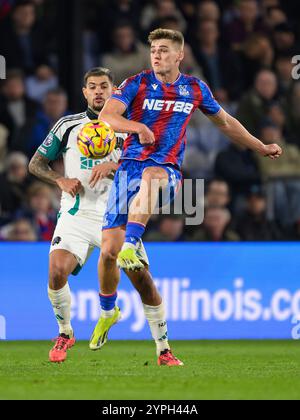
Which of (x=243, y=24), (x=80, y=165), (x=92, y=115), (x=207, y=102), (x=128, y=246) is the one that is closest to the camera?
(x=128, y=246)

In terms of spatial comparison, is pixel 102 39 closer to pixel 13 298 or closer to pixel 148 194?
pixel 13 298

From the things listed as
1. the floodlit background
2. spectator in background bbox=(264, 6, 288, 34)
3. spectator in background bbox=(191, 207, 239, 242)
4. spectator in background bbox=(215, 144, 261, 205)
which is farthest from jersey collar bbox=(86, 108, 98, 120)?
spectator in background bbox=(264, 6, 288, 34)

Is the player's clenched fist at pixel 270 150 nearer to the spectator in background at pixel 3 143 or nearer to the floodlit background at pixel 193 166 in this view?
the floodlit background at pixel 193 166

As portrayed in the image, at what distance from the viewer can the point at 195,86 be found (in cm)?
868

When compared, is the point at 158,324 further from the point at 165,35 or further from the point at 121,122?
the point at 165,35

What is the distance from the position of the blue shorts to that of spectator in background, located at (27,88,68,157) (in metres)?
5.32

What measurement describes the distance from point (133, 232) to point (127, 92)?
105cm

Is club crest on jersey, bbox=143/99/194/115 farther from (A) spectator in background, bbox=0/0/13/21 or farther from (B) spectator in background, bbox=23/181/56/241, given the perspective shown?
(A) spectator in background, bbox=0/0/13/21

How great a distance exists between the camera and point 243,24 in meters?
15.2

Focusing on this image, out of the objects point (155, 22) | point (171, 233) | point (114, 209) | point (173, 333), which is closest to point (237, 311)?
point (173, 333)

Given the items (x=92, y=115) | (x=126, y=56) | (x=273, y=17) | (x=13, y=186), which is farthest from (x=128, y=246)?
(x=273, y=17)

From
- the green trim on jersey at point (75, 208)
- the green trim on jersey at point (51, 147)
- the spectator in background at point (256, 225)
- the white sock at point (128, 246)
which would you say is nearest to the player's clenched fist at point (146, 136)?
the white sock at point (128, 246)

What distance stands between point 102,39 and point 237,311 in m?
4.60
